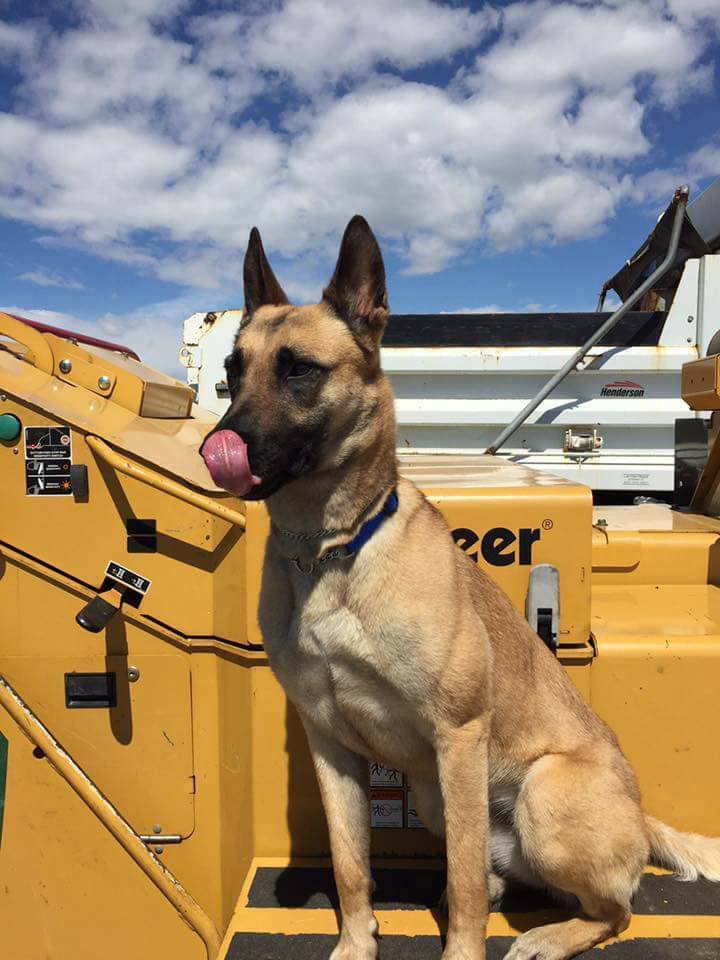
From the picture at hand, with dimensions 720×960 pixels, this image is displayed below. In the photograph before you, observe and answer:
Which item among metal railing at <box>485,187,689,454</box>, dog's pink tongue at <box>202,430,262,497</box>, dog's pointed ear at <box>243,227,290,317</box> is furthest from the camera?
metal railing at <box>485,187,689,454</box>

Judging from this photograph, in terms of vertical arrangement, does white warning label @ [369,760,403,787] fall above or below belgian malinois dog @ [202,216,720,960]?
below

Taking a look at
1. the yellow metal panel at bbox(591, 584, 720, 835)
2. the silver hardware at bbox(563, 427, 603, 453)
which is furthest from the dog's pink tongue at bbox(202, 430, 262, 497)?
the silver hardware at bbox(563, 427, 603, 453)

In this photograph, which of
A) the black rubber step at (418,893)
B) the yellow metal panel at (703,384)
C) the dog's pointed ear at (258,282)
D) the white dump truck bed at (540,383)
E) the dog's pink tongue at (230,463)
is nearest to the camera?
the dog's pink tongue at (230,463)

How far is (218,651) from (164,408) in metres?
0.82

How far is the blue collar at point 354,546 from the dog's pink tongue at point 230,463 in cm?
31

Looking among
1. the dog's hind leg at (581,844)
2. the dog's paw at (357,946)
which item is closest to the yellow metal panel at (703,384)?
the dog's hind leg at (581,844)

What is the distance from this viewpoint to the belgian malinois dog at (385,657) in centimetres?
152

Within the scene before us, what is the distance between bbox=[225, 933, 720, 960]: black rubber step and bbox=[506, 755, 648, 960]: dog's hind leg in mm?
49

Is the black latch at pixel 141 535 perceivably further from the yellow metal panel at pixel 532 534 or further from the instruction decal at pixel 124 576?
the yellow metal panel at pixel 532 534

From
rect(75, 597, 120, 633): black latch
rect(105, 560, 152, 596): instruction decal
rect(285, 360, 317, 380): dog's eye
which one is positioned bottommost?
rect(75, 597, 120, 633): black latch

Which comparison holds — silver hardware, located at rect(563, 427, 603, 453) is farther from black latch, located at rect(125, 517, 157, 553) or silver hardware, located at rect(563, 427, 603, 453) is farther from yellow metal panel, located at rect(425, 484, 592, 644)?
black latch, located at rect(125, 517, 157, 553)

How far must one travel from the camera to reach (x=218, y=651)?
6.73 feet

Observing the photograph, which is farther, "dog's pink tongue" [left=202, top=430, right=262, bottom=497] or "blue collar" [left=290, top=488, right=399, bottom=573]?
"blue collar" [left=290, top=488, right=399, bottom=573]

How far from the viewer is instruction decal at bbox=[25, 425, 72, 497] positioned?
1.98 meters
